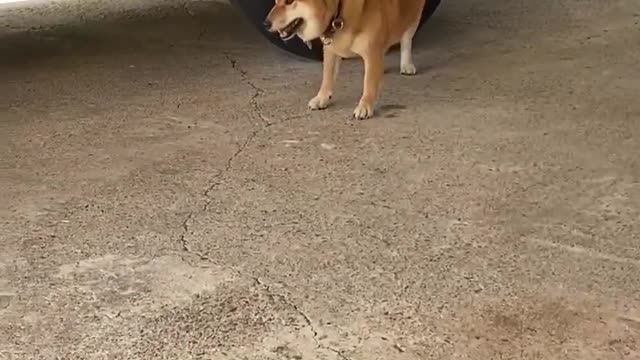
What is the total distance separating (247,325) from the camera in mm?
1354

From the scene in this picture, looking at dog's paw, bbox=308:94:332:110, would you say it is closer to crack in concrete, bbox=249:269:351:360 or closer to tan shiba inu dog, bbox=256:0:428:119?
tan shiba inu dog, bbox=256:0:428:119

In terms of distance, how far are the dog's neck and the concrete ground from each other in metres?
0.19

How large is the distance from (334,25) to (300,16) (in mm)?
88

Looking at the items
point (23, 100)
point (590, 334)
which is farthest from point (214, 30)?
point (590, 334)

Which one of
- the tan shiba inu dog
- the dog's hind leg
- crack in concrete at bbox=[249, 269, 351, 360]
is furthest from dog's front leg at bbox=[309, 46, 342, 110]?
crack in concrete at bbox=[249, 269, 351, 360]

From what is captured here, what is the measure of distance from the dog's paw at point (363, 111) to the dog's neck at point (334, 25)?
161 millimetres

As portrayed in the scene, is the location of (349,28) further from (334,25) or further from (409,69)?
(409,69)

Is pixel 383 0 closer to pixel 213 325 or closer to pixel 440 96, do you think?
pixel 440 96

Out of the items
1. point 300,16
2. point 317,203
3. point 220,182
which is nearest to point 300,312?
point 317,203

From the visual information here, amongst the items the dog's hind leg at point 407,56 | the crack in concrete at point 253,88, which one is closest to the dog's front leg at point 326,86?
the crack in concrete at point 253,88

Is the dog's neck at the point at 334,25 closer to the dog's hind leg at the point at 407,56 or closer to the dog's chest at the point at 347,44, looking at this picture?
the dog's chest at the point at 347,44

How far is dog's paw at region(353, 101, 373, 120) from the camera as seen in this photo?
2195mm

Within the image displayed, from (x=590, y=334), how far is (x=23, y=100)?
1.55m

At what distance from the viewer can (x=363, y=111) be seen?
220 cm
